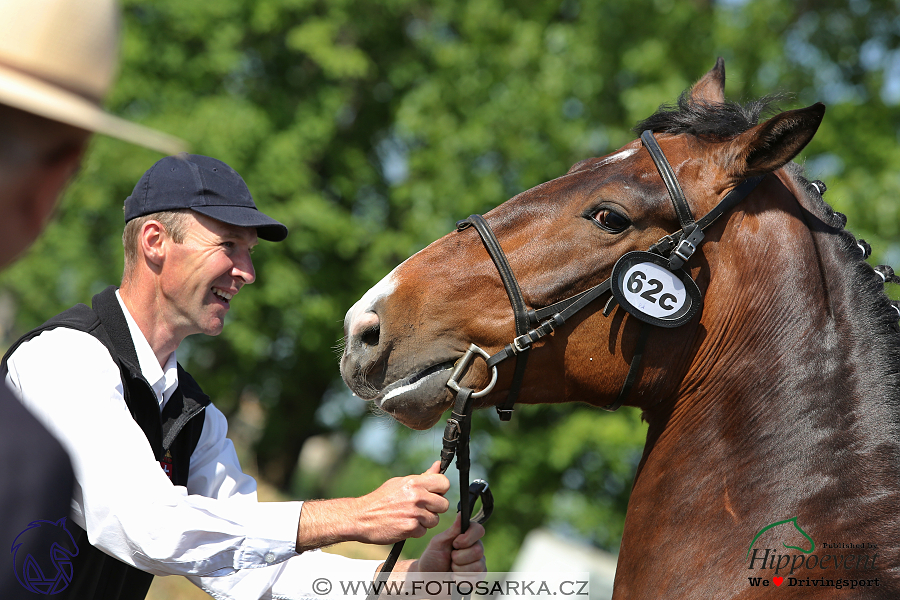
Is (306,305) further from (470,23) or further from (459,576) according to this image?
(459,576)

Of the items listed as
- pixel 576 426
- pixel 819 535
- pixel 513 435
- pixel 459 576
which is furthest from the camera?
pixel 513 435

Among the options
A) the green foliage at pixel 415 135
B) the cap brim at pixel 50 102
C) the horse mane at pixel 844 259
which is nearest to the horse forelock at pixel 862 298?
the horse mane at pixel 844 259

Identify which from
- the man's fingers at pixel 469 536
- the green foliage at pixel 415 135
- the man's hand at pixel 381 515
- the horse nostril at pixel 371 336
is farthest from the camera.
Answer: the green foliage at pixel 415 135

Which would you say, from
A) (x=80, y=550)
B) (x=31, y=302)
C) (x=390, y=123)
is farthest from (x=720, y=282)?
(x=31, y=302)

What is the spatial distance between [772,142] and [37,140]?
A: 86.0 inches

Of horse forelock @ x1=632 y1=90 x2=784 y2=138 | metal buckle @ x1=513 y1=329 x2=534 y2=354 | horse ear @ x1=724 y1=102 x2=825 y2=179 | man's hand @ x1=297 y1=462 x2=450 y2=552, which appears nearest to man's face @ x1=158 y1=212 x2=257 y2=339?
man's hand @ x1=297 y1=462 x2=450 y2=552

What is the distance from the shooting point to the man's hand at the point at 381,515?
2.33 m

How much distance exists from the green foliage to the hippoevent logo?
662 centimetres

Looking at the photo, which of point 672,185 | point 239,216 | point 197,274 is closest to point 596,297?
point 672,185

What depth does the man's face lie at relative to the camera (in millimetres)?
2969

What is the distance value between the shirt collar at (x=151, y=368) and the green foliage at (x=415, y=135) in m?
6.71

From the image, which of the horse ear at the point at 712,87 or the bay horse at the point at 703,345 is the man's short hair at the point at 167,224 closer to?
the bay horse at the point at 703,345

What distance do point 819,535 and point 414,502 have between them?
4.15 ft

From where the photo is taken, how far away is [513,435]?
34.1 feet
